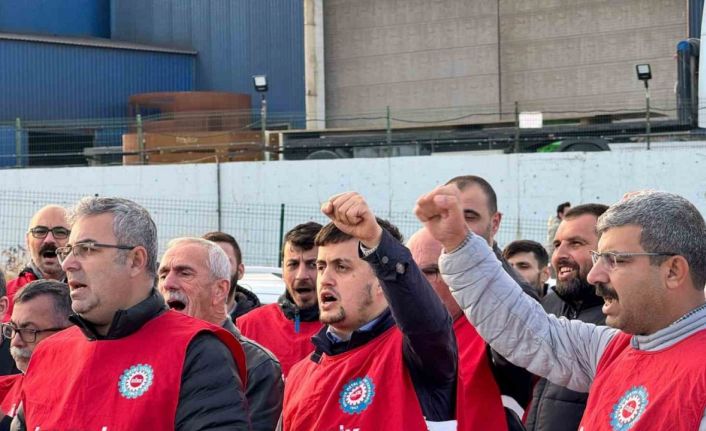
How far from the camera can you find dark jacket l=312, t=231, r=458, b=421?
3.77 metres

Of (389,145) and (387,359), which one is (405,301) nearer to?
(387,359)

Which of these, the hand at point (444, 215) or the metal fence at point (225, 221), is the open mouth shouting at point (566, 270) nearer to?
the hand at point (444, 215)

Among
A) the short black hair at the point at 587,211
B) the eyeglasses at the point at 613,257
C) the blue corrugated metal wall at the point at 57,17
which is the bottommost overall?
the eyeglasses at the point at 613,257

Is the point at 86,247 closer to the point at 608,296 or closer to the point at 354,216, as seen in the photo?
the point at 354,216

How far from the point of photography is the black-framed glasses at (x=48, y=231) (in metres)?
Result: 7.82

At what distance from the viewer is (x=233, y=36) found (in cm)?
3453

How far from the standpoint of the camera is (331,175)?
21219 millimetres

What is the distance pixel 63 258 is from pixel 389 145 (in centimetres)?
1807

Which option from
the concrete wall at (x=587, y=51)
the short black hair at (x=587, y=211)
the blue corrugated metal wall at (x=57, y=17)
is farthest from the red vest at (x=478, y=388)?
the blue corrugated metal wall at (x=57, y=17)

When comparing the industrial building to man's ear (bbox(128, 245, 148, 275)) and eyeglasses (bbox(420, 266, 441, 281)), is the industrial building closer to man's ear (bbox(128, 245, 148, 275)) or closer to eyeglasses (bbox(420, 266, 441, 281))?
eyeglasses (bbox(420, 266, 441, 281))

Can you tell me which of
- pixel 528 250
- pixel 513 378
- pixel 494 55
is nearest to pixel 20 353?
pixel 513 378

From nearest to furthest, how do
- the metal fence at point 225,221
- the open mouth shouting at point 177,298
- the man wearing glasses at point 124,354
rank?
1. the man wearing glasses at point 124,354
2. the open mouth shouting at point 177,298
3. the metal fence at point 225,221

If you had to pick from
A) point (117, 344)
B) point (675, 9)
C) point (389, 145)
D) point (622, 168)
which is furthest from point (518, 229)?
point (117, 344)

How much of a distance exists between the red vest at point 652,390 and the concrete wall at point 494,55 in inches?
982
